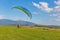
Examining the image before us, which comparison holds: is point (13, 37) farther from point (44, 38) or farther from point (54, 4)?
point (54, 4)

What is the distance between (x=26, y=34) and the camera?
32.1ft

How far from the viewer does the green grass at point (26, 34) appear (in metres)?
9.30

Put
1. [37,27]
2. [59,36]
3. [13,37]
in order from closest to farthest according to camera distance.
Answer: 1. [13,37]
2. [59,36]
3. [37,27]

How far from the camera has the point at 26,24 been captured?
34.1ft

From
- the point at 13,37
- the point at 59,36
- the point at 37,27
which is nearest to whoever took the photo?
the point at 13,37

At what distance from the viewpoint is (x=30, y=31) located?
1030 centimetres

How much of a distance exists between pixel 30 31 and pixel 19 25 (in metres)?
0.76

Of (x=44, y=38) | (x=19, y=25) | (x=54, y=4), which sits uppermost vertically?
(x=54, y=4)

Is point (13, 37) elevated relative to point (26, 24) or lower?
lower

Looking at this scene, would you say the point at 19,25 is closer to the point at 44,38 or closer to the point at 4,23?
the point at 4,23

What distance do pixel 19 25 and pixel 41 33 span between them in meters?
1.40

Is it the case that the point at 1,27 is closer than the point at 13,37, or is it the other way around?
the point at 13,37

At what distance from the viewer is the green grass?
930 centimetres

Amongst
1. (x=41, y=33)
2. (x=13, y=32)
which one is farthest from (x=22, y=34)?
(x=41, y=33)
